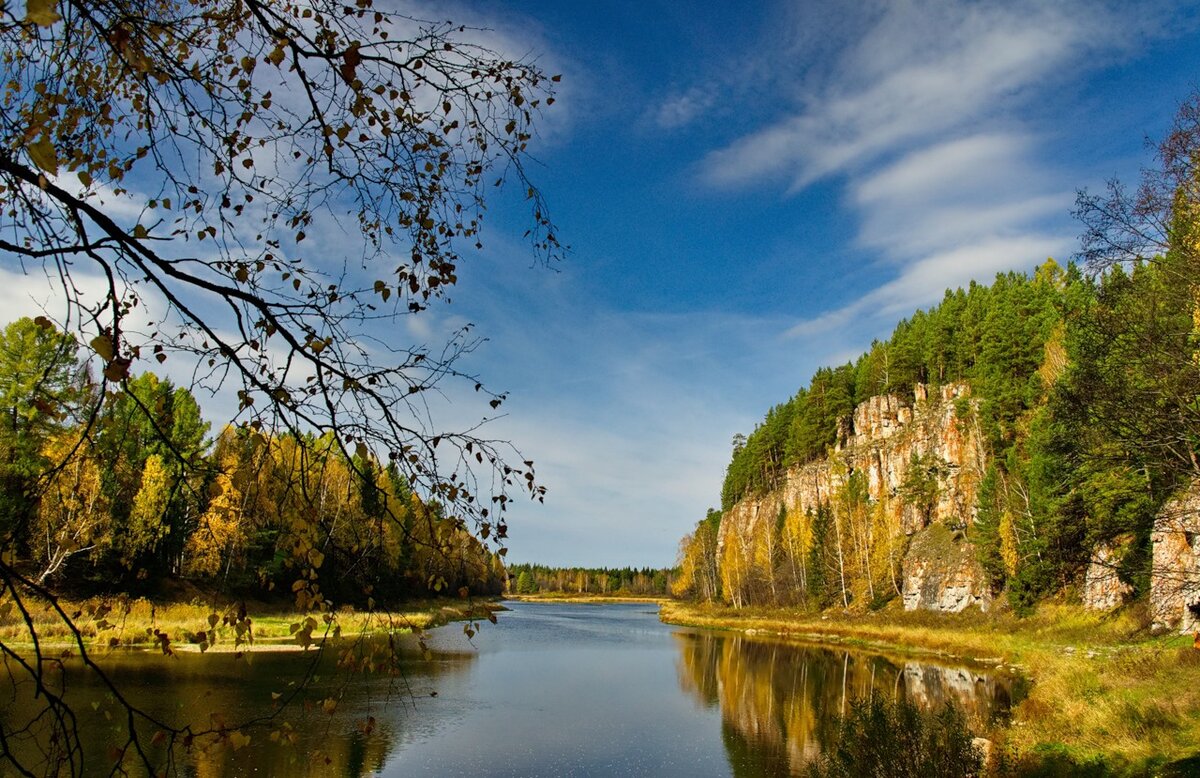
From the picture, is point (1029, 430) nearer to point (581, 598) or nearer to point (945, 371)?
point (945, 371)

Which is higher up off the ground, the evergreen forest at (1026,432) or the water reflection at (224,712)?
the evergreen forest at (1026,432)

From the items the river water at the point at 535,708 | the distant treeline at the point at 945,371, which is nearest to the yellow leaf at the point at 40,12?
the river water at the point at 535,708

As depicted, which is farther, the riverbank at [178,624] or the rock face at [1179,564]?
the rock face at [1179,564]

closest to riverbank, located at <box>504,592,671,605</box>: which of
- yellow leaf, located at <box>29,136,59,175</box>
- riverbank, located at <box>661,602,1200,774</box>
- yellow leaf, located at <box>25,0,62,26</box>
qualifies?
riverbank, located at <box>661,602,1200,774</box>

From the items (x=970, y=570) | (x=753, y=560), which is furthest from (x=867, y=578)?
(x=753, y=560)

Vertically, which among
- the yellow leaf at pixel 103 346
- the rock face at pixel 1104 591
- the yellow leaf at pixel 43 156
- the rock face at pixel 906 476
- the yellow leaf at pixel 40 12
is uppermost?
the rock face at pixel 906 476

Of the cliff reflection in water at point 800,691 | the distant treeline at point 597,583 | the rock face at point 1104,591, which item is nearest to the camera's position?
the cliff reflection in water at point 800,691

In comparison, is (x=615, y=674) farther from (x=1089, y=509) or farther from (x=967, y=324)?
(x=967, y=324)

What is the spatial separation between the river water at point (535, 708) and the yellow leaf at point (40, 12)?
7881 mm

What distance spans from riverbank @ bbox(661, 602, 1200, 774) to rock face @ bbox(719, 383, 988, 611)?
44.6ft

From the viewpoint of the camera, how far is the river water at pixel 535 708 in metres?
15.8

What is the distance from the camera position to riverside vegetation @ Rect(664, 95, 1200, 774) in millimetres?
12906

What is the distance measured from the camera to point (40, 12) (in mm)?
1810

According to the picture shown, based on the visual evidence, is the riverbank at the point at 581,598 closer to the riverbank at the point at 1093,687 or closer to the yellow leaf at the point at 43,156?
the riverbank at the point at 1093,687
